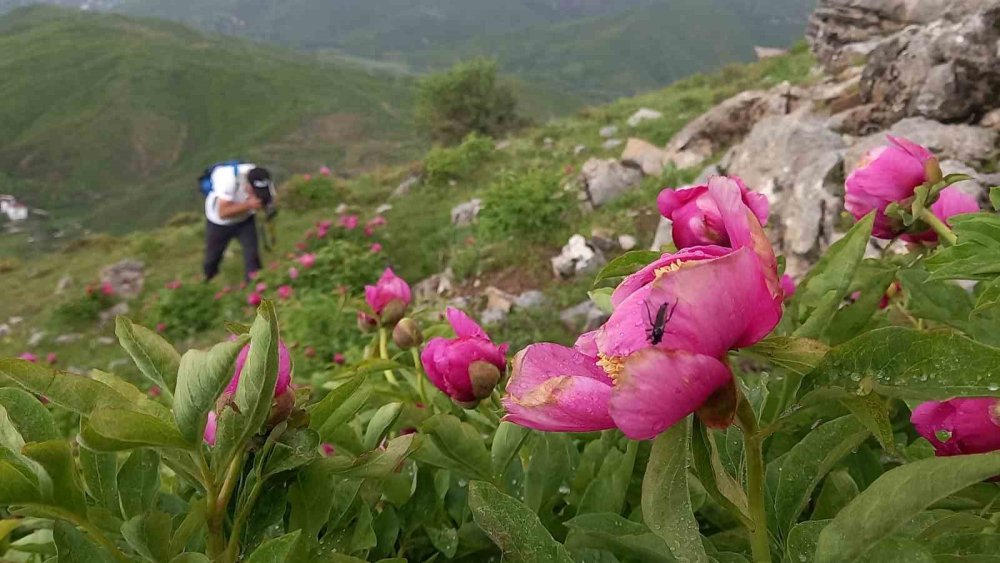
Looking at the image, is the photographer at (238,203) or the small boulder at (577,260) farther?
the photographer at (238,203)

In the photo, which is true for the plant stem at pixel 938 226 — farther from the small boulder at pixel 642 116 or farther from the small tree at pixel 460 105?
the small tree at pixel 460 105

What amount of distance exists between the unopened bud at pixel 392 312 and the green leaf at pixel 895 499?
1002mm

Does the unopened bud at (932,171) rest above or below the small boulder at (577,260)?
above

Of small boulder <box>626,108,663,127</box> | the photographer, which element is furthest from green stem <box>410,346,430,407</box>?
small boulder <box>626,108,663,127</box>

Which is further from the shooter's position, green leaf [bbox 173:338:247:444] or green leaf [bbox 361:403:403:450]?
green leaf [bbox 361:403:403:450]

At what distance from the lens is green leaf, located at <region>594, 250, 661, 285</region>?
68cm

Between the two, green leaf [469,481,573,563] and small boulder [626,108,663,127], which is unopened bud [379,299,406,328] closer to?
green leaf [469,481,573,563]

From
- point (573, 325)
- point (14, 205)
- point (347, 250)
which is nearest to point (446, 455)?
point (573, 325)

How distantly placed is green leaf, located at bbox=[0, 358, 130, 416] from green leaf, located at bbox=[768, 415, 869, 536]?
2.06 feet

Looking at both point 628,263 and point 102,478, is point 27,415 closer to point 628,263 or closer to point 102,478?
point 102,478

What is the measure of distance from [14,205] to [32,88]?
36.0 m

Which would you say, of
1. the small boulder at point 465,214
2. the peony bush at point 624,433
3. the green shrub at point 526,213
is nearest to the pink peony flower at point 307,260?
the green shrub at point 526,213

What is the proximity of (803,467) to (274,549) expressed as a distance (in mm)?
503

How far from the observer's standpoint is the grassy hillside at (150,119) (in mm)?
68688
